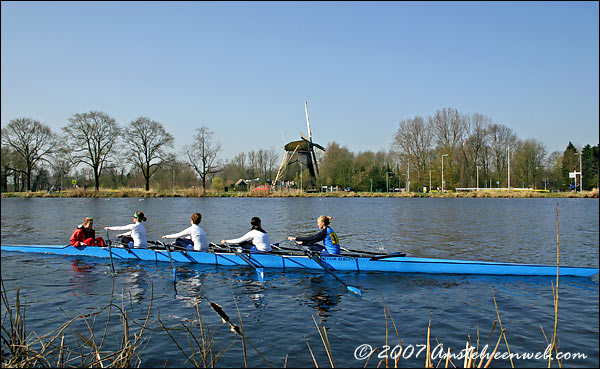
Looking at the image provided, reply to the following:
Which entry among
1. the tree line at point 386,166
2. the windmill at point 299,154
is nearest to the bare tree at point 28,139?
the tree line at point 386,166

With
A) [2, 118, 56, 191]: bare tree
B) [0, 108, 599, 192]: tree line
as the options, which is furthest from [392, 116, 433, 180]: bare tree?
[2, 118, 56, 191]: bare tree

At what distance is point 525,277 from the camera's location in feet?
36.3

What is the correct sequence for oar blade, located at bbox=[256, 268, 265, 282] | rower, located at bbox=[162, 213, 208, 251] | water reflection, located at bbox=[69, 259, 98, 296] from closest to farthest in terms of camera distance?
water reflection, located at bbox=[69, 259, 98, 296]
oar blade, located at bbox=[256, 268, 265, 282]
rower, located at bbox=[162, 213, 208, 251]

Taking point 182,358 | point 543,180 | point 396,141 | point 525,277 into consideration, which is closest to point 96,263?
point 182,358

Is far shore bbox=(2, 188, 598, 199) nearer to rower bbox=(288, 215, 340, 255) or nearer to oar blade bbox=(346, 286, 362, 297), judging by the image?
rower bbox=(288, 215, 340, 255)

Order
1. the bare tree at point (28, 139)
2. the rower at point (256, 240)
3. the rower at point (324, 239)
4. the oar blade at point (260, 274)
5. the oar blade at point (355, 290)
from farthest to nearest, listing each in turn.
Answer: the bare tree at point (28, 139) < the rower at point (256, 240) < the rower at point (324, 239) < the oar blade at point (260, 274) < the oar blade at point (355, 290)

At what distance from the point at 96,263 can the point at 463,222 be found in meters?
21.1

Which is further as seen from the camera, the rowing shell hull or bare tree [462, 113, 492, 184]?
bare tree [462, 113, 492, 184]

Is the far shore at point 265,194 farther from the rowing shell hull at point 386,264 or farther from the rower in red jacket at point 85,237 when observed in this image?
the rowing shell hull at point 386,264

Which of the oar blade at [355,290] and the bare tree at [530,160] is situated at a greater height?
the bare tree at [530,160]

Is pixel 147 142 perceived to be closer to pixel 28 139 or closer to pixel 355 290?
pixel 28 139

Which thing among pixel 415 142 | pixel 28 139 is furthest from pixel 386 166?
pixel 28 139

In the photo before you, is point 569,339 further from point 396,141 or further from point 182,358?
point 396,141

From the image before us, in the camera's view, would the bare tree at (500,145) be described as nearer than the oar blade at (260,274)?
No
